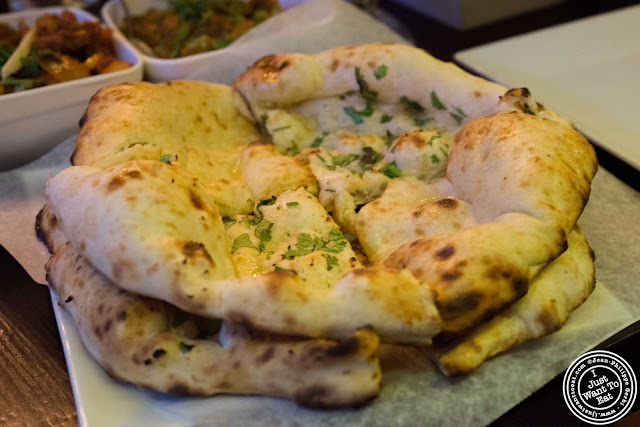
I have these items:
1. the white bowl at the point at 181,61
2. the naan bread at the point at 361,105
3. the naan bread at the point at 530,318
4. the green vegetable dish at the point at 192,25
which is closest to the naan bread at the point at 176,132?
the naan bread at the point at 361,105

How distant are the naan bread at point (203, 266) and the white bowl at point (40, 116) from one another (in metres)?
1.22

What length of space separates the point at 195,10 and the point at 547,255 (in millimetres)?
3021

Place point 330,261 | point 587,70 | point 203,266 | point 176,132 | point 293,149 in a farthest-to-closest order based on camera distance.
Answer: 1. point 587,70
2. point 293,149
3. point 176,132
4. point 330,261
5. point 203,266

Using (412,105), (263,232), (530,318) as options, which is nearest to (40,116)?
(263,232)

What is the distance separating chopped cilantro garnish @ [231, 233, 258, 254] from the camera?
5.45 ft

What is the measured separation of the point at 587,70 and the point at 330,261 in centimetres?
214

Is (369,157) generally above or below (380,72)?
below

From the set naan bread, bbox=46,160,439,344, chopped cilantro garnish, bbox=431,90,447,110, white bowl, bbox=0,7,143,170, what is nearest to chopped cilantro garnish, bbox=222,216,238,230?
naan bread, bbox=46,160,439,344

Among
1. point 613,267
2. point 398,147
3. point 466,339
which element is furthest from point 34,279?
point 613,267

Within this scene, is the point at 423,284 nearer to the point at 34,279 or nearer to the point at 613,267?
the point at 613,267

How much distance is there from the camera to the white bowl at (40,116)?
8.61ft

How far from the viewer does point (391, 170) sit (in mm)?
1938

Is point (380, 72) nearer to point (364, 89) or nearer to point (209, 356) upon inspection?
point (364, 89)

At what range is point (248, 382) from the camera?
4.39 feet
